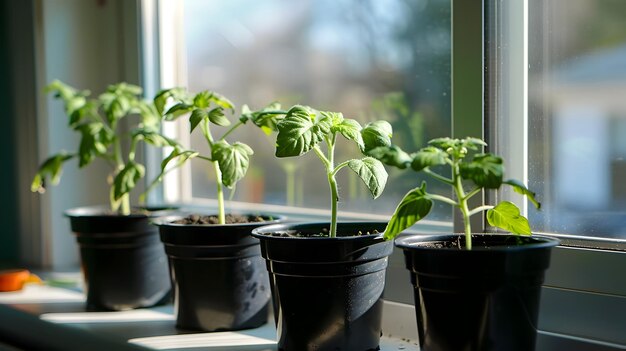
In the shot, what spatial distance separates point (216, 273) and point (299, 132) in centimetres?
37

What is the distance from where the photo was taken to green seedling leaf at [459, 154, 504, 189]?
2.85 feet

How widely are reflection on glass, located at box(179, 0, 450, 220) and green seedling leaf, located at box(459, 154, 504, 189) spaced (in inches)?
15.7

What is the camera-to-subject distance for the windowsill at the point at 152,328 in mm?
1222

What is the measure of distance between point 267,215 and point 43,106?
2.95 ft

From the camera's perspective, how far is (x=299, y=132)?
1.02 meters

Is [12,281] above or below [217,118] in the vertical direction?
below

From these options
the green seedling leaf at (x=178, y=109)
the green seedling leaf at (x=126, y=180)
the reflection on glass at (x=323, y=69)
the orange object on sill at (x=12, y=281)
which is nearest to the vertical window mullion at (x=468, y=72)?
the reflection on glass at (x=323, y=69)

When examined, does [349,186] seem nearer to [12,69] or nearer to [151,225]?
[151,225]

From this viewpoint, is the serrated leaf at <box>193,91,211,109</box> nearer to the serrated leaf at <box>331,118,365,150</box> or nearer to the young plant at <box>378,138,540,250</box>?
the serrated leaf at <box>331,118,365,150</box>

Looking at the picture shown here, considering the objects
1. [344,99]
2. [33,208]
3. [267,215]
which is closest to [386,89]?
[344,99]

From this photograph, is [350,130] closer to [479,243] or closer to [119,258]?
[479,243]

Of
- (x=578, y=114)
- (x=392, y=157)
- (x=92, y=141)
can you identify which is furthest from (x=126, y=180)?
(x=578, y=114)

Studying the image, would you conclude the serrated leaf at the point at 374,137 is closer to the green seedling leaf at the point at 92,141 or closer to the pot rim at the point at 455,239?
the pot rim at the point at 455,239

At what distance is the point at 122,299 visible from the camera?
4.91 feet
